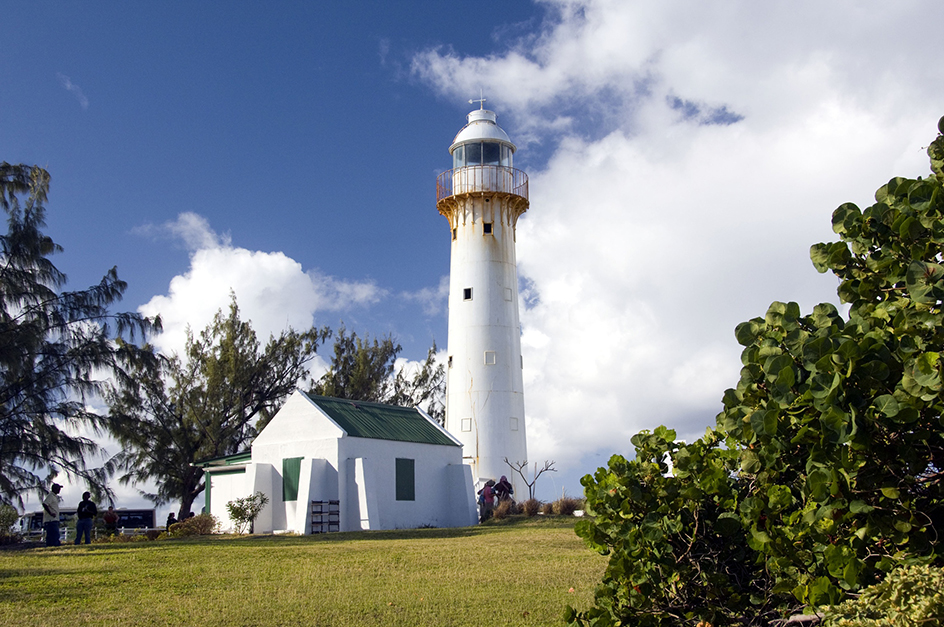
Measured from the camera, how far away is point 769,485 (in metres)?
4.43

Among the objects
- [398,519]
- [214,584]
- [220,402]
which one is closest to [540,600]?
[214,584]

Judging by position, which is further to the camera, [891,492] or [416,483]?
[416,483]

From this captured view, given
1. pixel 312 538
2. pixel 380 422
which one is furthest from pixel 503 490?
pixel 312 538

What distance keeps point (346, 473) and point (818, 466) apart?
792 inches

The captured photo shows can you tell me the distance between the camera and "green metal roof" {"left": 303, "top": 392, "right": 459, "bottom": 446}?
23.7 metres

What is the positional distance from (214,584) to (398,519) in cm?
1405

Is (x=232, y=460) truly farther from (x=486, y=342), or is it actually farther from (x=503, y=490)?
(x=486, y=342)

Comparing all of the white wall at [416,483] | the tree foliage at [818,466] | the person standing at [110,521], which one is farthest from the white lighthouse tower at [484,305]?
the tree foliage at [818,466]

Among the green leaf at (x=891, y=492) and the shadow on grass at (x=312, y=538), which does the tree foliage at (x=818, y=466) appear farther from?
the shadow on grass at (x=312, y=538)

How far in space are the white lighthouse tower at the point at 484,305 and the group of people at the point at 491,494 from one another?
1.25 ft

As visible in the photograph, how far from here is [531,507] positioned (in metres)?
25.3

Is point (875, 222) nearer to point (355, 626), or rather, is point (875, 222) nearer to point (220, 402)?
point (355, 626)

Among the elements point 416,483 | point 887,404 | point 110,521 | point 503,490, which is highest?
point 416,483

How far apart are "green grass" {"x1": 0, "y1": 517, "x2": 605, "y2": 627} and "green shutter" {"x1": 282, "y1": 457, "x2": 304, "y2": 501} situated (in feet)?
25.8
